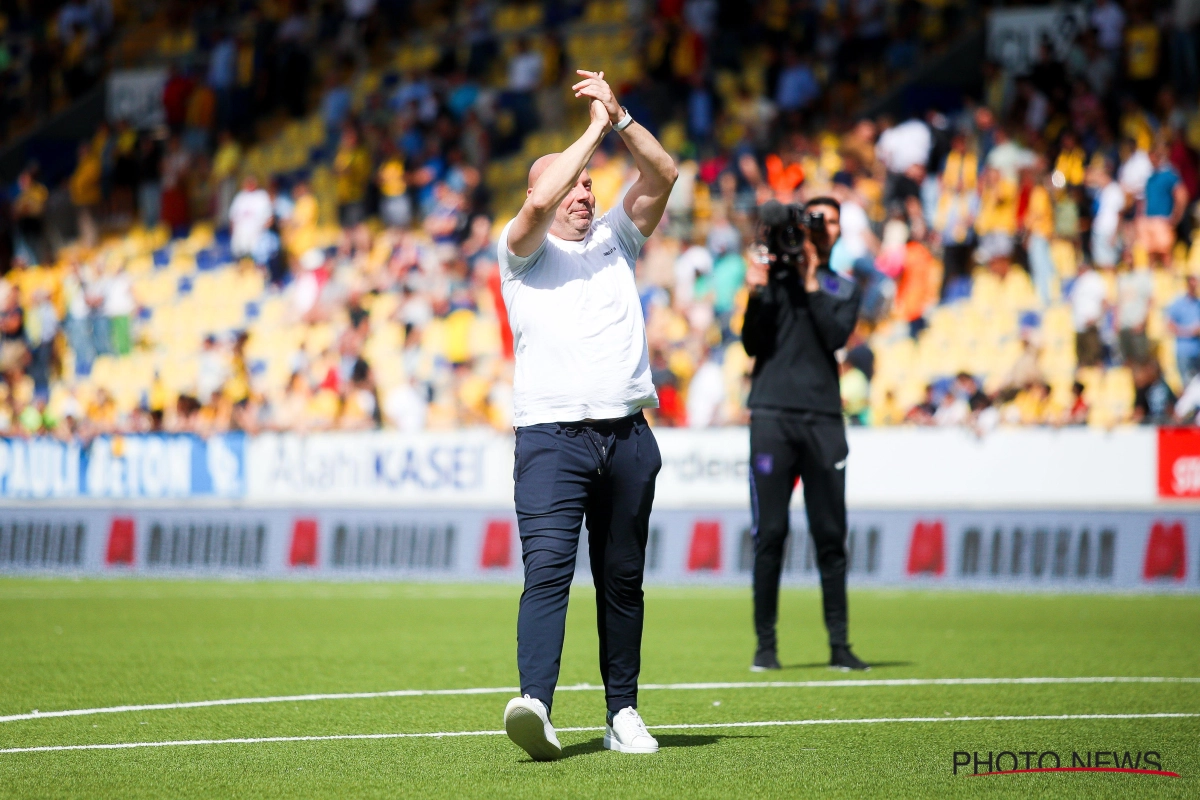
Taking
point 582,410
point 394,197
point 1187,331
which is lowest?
point 582,410

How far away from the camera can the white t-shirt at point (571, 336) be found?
622 centimetres

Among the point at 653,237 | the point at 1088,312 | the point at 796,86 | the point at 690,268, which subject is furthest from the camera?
the point at 796,86

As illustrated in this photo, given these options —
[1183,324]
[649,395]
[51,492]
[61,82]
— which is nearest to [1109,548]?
[1183,324]

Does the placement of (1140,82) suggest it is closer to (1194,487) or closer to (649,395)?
(1194,487)

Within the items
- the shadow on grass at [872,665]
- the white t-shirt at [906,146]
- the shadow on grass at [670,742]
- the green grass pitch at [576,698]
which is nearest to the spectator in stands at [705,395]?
the white t-shirt at [906,146]

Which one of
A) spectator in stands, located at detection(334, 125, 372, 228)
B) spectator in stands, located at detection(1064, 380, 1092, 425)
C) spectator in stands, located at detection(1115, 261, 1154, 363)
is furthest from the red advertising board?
spectator in stands, located at detection(334, 125, 372, 228)

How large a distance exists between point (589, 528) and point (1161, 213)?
1303cm

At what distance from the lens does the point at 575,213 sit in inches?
250

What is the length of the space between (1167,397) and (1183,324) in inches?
46.2

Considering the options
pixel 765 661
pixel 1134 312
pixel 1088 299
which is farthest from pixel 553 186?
pixel 1088 299

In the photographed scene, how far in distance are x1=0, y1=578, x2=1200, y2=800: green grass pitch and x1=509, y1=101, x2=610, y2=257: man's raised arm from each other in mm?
1859

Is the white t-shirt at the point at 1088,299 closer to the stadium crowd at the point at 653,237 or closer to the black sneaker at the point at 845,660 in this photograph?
the stadium crowd at the point at 653,237

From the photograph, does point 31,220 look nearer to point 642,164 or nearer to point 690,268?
point 690,268

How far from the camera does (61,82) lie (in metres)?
33.7
